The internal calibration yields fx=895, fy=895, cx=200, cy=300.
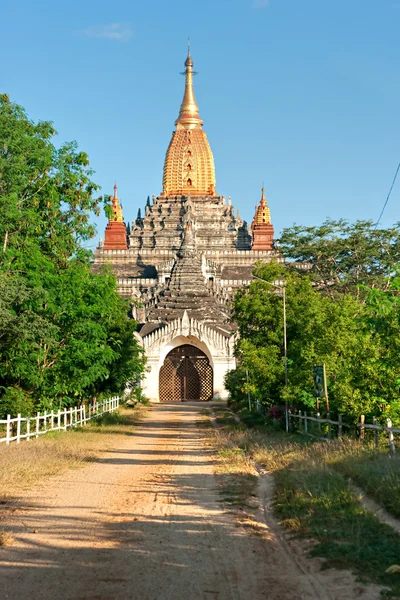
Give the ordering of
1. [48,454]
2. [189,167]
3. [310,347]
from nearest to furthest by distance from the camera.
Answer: [48,454], [310,347], [189,167]

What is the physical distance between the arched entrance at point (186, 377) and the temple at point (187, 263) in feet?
0.24

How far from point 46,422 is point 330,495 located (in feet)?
59.4

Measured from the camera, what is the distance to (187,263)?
78625 millimetres

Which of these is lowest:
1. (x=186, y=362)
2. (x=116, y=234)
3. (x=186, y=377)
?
(x=186, y=377)

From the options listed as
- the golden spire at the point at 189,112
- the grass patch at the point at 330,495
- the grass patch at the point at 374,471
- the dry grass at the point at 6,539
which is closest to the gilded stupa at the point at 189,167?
the golden spire at the point at 189,112

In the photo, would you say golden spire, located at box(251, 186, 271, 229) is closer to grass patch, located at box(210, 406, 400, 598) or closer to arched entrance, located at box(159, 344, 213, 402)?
arched entrance, located at box(159, 344, 213, 402)

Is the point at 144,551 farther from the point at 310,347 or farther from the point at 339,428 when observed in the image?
the point at 310,347

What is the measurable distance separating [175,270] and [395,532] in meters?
67.5

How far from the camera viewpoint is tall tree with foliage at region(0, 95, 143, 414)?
27.6 m

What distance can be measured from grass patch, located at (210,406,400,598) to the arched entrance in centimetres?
4155

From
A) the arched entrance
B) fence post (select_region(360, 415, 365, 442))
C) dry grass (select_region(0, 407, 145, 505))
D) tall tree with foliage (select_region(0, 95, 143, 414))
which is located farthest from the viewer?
the arched entrance

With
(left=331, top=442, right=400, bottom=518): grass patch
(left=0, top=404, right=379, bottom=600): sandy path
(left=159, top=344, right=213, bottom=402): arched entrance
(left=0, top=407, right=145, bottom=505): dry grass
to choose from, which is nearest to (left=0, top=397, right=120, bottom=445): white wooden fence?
(left=0, top=407, right=145, bottom=505): dry grass

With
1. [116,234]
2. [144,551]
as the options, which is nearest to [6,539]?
[144,551]

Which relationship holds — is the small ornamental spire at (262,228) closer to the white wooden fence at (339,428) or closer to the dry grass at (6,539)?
the white wooden fence at (339,428)
